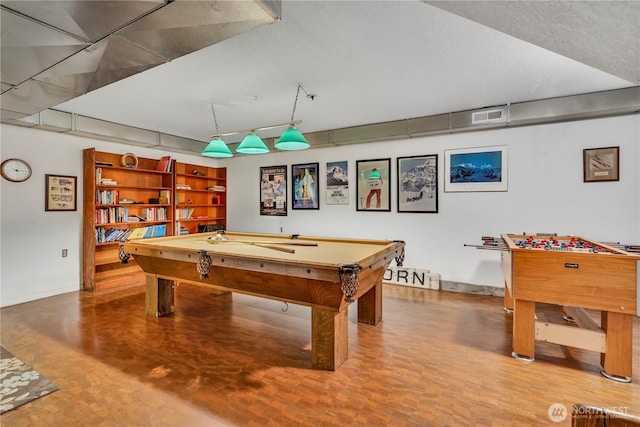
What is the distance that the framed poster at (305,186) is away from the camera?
569 centimetres

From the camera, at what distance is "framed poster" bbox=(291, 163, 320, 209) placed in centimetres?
569

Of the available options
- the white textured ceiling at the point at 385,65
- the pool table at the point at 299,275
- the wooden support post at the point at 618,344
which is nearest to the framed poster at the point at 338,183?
the white textured ceiling at the point at 385,65

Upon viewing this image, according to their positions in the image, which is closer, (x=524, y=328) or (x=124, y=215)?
(x=524, y=328)

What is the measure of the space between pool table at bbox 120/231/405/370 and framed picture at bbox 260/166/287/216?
2.67 meters

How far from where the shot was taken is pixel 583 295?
2238 mm

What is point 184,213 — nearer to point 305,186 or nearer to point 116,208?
point 116,208

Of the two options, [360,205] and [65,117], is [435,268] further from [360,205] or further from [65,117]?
[65,117]

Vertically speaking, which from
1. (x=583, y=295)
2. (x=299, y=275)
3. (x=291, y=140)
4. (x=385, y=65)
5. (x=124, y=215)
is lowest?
(x=583, y=295)

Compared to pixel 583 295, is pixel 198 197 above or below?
above

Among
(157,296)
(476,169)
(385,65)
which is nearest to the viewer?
(385,65)

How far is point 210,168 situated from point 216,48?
4715mm

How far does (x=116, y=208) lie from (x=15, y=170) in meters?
1.28

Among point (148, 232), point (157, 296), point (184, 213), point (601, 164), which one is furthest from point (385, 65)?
point (184, 213)

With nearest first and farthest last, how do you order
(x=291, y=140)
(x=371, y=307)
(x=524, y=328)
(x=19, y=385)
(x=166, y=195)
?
(x=19, y=385), (x=524, y=328), (x=291, y=140), (x=371, y=307), (x=166, y=195)
